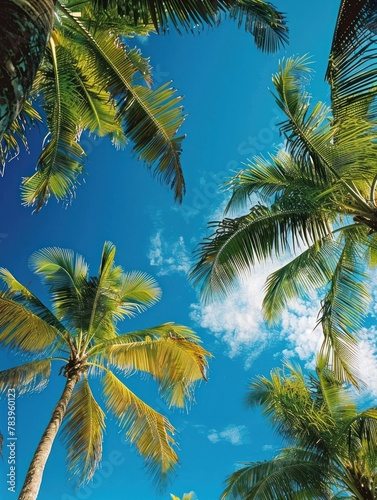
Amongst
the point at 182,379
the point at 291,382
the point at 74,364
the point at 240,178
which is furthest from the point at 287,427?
the point at 240,178

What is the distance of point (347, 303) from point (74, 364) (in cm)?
595

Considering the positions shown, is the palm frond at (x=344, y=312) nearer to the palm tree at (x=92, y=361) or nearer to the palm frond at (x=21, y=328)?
the palm tree at (x=92, y=361)

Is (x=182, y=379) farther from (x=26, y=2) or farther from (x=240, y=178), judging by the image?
(x=26, y=2)

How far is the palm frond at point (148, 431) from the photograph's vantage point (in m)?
9.22

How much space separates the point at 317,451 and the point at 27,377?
6.52 metres

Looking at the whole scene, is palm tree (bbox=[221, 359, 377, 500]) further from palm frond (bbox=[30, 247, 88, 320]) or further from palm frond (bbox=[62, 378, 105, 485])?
palm frond (bbox=[30, 247, 88, 320])

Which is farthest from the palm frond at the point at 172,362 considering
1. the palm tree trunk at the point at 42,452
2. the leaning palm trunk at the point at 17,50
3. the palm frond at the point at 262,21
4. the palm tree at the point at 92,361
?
the leaning palm trunk at the point at 17,50

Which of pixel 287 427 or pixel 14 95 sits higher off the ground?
pixel 287 427

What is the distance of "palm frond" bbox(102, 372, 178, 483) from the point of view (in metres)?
→ 9.22

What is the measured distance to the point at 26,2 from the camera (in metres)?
1.63

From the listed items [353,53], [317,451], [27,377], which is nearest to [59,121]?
[353,53]

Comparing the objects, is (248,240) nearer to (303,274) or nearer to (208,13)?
(303,274)

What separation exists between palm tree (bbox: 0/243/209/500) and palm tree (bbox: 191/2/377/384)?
2.30m

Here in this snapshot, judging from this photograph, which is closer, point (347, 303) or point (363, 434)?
point (347, 303)
